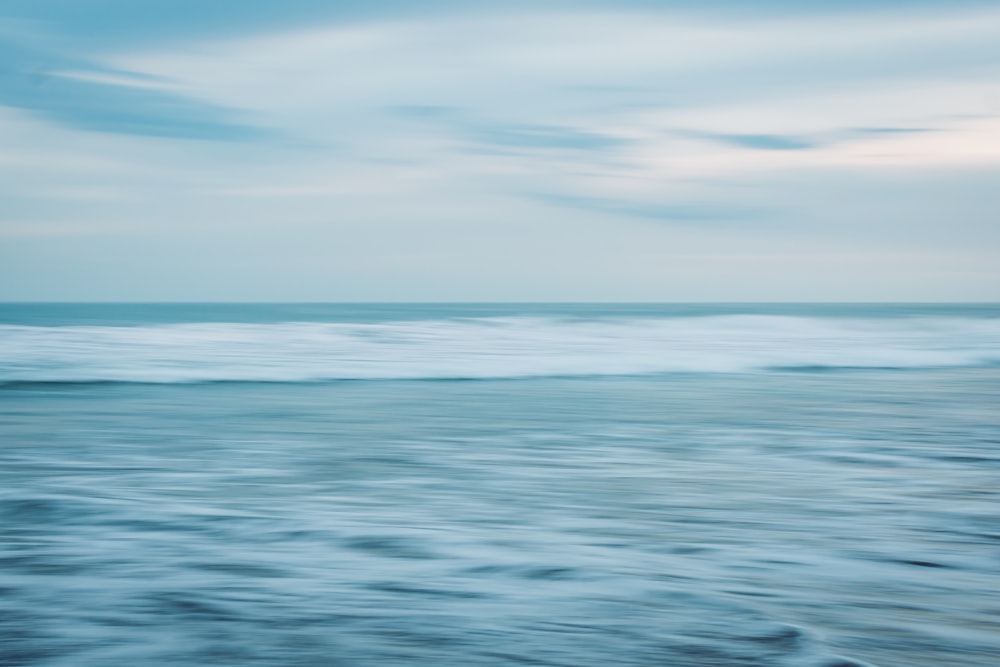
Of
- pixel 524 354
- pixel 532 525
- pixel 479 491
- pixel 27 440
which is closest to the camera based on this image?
pixel 532 525

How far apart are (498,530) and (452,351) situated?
12.0 m

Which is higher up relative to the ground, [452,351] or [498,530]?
[452,351]

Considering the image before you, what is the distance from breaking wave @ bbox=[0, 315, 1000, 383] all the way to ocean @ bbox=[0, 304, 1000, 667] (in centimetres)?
308

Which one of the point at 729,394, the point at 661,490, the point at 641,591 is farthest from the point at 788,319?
the point at 641,591

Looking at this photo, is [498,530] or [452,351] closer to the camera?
[498,530]

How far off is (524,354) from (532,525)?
11740 mm

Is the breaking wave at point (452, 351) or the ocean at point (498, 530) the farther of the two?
the breaking wave at point (452, 351)

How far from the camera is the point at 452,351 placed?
1562 centimetres

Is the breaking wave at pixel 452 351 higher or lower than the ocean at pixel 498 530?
higher

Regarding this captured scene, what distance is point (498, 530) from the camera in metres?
3.70

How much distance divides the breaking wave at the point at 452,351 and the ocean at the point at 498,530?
3.08m

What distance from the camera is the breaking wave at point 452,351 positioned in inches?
482

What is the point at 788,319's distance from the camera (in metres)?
26.6

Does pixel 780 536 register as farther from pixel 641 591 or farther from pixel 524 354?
pixel 524 354
